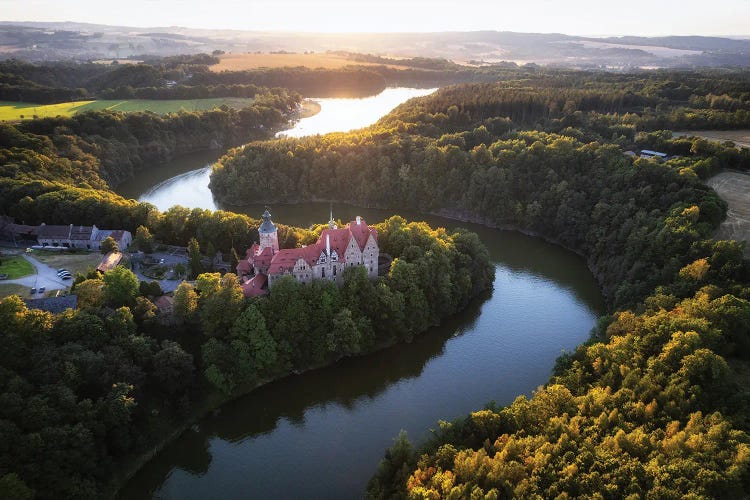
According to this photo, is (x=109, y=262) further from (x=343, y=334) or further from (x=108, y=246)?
(x=343, y=334)

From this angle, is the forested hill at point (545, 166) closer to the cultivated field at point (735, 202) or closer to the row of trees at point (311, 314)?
the cultivated field at point (735, 202)

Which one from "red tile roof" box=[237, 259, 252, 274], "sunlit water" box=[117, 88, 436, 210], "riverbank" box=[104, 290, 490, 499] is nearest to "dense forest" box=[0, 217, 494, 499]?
"riverbank" box=[104, 290, 490, 499]

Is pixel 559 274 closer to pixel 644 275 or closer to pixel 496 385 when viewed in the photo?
pixel 644 275

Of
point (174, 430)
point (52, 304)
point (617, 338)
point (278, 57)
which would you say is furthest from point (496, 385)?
point (278, 57)

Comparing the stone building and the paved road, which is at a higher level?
the stone building

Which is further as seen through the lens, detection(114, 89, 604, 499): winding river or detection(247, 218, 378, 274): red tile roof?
detection(247, 218, 378, 274): red tile roof

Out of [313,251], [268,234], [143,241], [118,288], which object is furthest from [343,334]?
[143,241]

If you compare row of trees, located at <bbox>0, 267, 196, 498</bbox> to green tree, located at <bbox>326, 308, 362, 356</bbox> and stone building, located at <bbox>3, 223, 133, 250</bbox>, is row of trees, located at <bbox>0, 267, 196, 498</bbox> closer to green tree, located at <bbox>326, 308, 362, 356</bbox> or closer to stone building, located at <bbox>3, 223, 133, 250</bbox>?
green tree, located at <bbox>326, 308, 362, 356</bbox>
